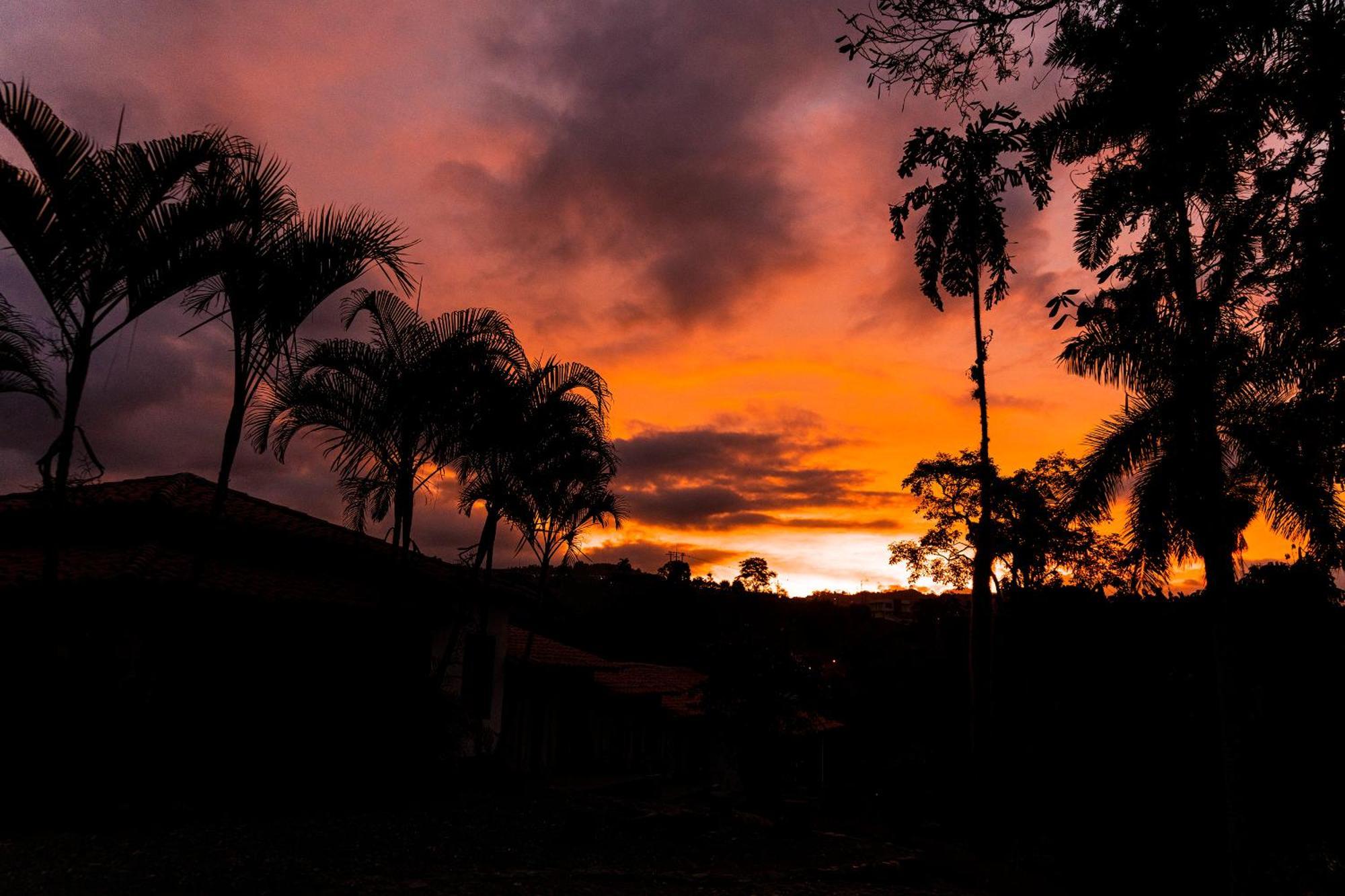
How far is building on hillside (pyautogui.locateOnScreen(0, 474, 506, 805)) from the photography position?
8.36m

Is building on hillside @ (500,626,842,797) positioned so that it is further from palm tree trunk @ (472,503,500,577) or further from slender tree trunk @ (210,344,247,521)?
slender tree trunk @ (210,344,247,521)

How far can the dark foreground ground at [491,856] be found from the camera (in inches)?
252

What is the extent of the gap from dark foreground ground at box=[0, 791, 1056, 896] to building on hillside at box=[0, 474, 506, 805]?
117 cm

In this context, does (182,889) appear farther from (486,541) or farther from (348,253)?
(486,541)

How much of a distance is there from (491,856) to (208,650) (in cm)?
605

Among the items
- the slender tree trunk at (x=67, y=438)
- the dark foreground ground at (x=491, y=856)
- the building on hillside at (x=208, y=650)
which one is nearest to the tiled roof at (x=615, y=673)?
the building on hillside at (x=208, y=650)

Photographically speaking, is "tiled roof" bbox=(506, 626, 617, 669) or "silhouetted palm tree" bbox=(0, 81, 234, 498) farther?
"tiled roof" bbox=(506, 626, 617, 669)

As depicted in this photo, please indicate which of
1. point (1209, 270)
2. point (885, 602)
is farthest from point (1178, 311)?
point (885, 602)

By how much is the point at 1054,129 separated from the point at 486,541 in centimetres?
1030

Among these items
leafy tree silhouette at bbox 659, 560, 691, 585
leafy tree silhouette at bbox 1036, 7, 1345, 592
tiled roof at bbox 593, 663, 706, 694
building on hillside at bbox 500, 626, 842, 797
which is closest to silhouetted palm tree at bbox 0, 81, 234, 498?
leafy tree silhouette at bbox 1036, 7, 1345, 592

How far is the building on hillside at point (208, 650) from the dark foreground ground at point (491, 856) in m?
1.17

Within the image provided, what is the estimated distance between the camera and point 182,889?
Answer: 6.03 m

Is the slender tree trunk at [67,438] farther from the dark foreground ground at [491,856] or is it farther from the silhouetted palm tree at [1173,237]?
the silhouetted palm tree at [1173,237]

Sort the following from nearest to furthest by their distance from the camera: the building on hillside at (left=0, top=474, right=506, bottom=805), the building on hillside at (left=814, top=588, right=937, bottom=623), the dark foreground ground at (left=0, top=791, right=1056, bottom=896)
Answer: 1. the dark foreground ground at (left=0, top=791, right=1056, bottom=896)
2. the building on hillside at (left=0, top=474, right=506, bottom=805)
3. the building on hillside at (left=814, top=588, right=937, bottom=623)
